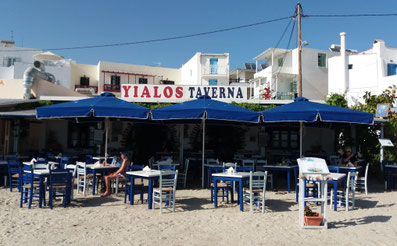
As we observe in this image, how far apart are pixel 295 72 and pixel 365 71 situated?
291 inches

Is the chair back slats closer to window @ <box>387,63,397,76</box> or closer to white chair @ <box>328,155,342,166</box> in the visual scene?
white chair @ <box>328,155,342,166</box>

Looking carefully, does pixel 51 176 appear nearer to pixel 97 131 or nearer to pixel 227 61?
pixel 97 131

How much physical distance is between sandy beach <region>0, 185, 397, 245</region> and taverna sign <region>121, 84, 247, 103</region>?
256 inches

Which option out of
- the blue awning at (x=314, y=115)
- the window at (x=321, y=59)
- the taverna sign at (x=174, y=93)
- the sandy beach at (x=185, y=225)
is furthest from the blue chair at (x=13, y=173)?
the window at (x=321, y=59)

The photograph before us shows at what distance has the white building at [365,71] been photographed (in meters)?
23.4

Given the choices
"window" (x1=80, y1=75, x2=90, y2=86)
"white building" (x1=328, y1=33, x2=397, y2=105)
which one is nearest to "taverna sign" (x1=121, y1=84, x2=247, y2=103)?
"white building" (x1=328, y1=33, x2=397, y2=105)

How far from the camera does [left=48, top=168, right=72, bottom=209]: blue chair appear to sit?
634 centimetres

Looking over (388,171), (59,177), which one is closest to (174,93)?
(59,177)

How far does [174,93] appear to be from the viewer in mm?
13352

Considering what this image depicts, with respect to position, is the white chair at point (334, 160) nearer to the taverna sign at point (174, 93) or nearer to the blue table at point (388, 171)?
the blue table at point (388, 171)

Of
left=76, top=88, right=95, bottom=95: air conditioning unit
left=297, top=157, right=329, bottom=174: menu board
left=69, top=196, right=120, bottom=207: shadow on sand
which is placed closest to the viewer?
left=297, top=157, right=329, bottom=174: menu board

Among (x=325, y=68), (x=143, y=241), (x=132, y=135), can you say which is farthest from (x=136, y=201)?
(x=325, y=68)

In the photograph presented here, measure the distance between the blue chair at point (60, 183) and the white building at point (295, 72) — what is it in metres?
25.2

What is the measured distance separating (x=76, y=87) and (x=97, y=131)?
22409 mm
